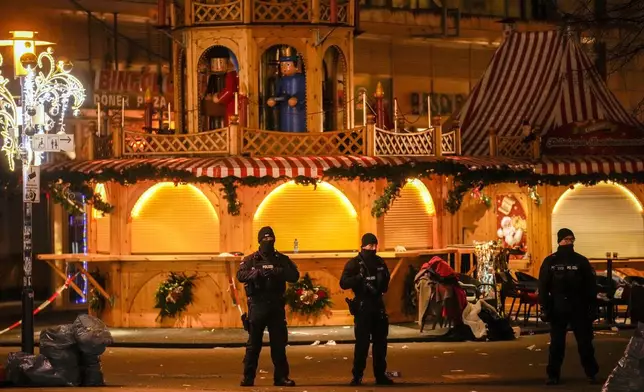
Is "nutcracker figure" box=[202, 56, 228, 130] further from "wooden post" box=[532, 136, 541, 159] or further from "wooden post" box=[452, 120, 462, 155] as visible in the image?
"wooden post" box=[532, 136, 541, 159]

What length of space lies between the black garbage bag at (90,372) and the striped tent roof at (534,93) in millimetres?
15951

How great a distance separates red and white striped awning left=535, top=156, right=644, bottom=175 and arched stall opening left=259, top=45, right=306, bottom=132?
17.6 ft

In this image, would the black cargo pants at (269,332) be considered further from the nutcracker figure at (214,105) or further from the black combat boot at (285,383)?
the nutcracker figure at (214,105)

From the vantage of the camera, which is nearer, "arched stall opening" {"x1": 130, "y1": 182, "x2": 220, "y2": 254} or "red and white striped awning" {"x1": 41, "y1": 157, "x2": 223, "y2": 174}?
"red and white striped awning" {"x1": 41, "y1": 157, "x2": 223, "y2": 174}

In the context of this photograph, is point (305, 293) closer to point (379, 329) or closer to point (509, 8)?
point (379, 329)

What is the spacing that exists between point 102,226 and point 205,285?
271 cm

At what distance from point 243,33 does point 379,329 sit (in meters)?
11.5

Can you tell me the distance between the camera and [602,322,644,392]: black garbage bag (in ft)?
49.4

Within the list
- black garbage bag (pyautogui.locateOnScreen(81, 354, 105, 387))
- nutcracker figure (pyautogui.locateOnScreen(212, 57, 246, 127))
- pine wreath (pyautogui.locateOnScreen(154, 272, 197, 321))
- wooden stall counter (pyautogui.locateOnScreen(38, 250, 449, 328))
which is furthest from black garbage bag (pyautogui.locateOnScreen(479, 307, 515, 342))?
black garbage bag (pyautogui.locateOnScreen(81, 354, 105, 387))

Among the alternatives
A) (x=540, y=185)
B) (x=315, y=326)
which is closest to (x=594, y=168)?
(x=540, y=185)

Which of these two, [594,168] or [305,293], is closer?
[305,293]

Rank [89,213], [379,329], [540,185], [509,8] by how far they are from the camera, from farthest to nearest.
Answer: [509,8] → [540,185] → [89,213] → [379,329]

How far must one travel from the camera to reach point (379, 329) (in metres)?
18.2

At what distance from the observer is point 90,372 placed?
59.7ft
